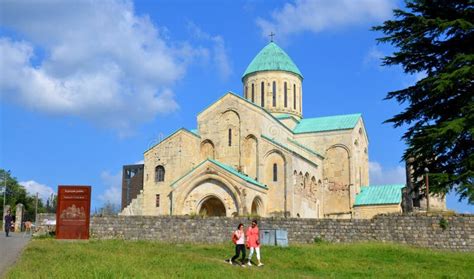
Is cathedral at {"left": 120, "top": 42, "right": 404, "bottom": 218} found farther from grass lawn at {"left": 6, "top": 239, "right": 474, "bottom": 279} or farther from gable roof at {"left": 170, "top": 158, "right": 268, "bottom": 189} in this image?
grass lawn at {"left": 6, "top": 239, "right": 474, "bottom": 279}

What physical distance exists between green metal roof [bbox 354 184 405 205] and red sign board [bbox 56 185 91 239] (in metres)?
22.8

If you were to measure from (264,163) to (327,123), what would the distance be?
9530 millimetres

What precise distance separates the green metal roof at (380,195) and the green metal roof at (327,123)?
4.66 meters

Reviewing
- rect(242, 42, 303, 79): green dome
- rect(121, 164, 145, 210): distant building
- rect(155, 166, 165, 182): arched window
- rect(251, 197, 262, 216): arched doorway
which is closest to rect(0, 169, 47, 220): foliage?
→ rect(121, 164, 145, 210): distant building

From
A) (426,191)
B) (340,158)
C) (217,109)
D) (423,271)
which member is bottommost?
(423,271)


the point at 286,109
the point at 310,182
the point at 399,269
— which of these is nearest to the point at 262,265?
the point at 399,269

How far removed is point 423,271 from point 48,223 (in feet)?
47.5

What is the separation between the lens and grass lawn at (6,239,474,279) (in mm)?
11602

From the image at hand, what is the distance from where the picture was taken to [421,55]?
20.7 m

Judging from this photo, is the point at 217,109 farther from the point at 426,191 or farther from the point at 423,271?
the point at 423,271

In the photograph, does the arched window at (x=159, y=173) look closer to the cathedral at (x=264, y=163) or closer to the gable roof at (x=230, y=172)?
the cathedral at (x=264, y=163)

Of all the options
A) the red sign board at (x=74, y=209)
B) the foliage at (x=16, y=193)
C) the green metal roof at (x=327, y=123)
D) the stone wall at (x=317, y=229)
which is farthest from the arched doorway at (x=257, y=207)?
the foliage at (x=16, y=193)

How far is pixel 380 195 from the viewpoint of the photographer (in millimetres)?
38969

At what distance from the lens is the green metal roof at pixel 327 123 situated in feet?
134
